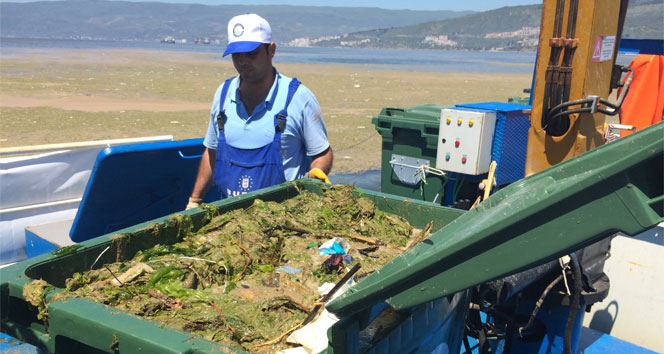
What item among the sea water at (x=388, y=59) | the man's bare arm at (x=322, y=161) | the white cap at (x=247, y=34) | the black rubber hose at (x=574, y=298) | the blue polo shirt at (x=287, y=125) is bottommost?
the sea water at (x=388, y=59)

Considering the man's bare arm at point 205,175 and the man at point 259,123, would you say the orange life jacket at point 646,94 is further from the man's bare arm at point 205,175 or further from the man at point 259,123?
the man's bare arm at point 205,175

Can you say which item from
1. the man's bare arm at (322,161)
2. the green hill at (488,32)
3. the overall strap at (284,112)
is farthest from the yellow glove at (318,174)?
the green hill at (488,32)

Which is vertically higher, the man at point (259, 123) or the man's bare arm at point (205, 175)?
the man at point (259, 123)

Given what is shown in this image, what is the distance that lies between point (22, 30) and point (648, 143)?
221718 millimetres

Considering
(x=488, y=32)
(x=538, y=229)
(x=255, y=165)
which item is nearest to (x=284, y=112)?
(x=255, y=165)

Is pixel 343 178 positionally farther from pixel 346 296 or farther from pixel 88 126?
pixel 346 296

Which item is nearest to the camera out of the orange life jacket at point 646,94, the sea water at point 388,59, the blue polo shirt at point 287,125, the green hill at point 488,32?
the blue polo shirt at point 287,125

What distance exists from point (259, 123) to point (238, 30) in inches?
24.3

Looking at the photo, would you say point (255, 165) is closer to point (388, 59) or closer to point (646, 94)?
point (646, 94)

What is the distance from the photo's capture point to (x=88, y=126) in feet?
41.1

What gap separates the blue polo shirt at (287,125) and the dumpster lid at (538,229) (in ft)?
6.92

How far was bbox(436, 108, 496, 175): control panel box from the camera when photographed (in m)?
5.70

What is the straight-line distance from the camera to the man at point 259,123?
3.55 metres

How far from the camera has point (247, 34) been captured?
3.55 metres
